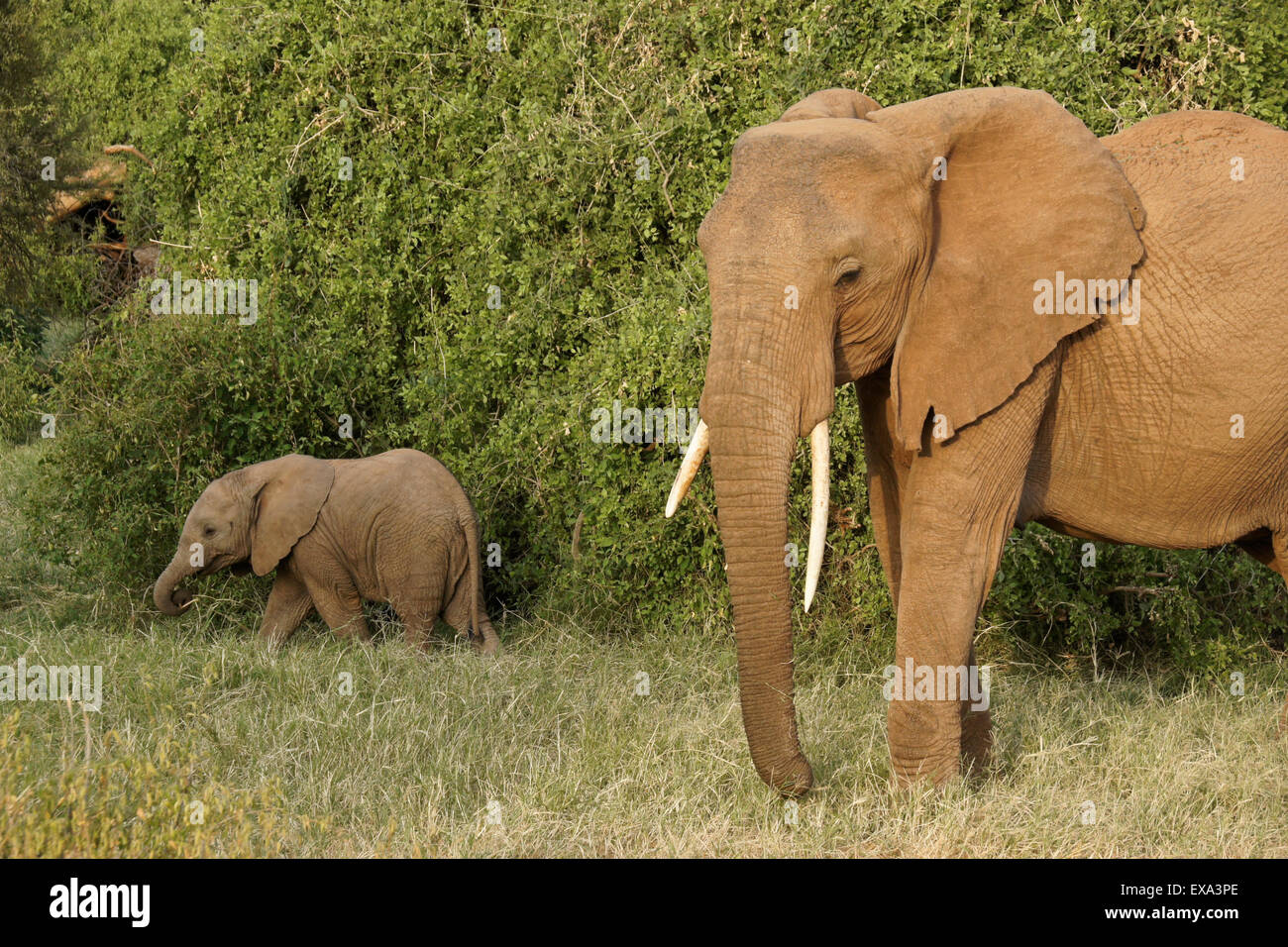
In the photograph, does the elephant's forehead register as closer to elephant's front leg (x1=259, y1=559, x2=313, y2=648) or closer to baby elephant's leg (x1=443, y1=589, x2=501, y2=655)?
baby elephant's leg (x1=443, y1=589, x2=501, y2=655)

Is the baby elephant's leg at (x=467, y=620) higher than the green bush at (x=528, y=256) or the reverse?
the reverse

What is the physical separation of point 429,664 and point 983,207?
3.98 m

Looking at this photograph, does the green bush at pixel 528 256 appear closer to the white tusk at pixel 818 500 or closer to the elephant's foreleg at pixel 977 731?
the elephant's foreleg at pixel 977 731

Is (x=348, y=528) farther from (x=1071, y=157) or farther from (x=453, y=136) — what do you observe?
(x=1071, y=157)

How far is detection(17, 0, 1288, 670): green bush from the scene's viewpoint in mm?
8016

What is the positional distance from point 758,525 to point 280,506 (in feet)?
15.1

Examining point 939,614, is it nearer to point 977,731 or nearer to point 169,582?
point 977,731

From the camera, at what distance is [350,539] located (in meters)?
8.23

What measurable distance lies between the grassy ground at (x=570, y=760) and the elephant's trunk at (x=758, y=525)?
66 cm

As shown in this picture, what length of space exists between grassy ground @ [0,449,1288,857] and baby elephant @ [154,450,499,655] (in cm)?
42

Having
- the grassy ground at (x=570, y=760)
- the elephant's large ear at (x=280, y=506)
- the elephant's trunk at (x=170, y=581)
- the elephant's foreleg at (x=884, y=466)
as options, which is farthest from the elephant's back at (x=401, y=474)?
the elephant's foreleg at (x=884, y=466)

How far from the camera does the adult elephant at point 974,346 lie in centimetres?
432

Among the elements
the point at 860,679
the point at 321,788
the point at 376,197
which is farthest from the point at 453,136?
the point at 321,788

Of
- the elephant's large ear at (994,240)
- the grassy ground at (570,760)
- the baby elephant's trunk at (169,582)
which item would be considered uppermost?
the elephant's large ear at (994,240)
